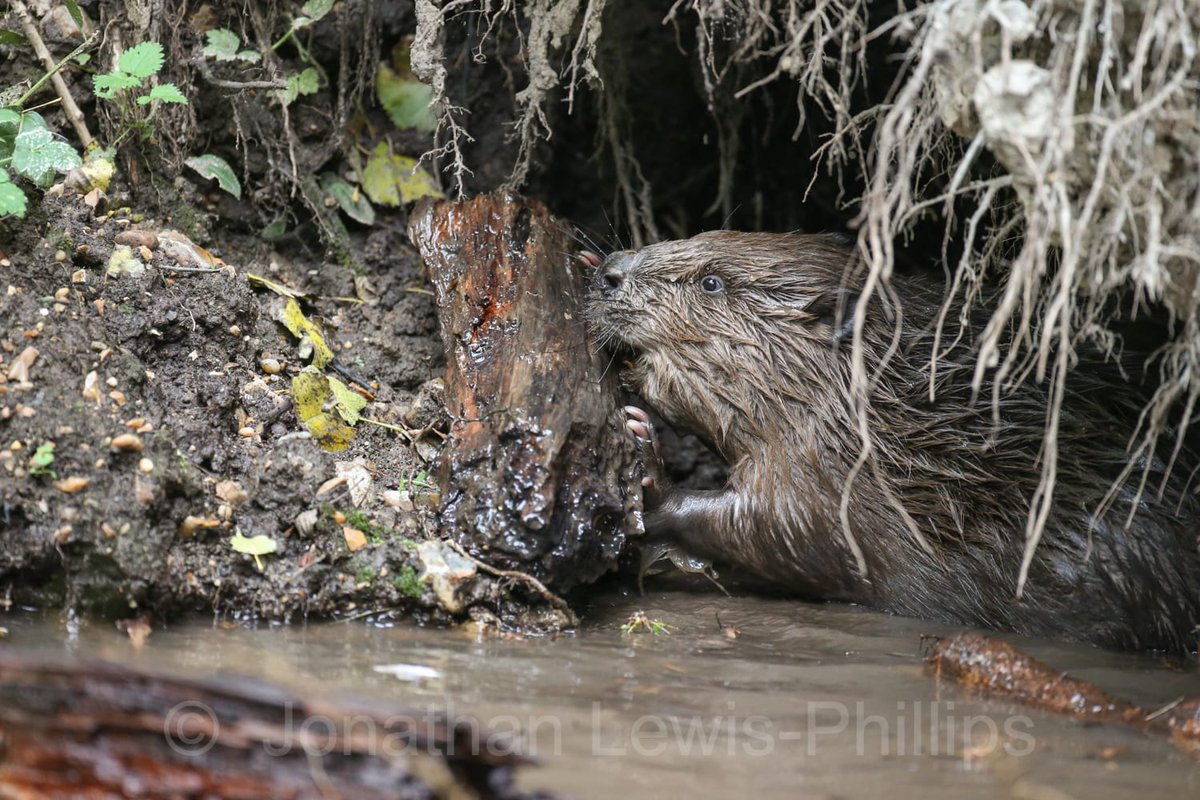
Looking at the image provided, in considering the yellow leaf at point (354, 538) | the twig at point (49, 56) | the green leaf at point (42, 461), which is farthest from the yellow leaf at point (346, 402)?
the twig at point (49, 56)

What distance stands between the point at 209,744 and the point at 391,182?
11.4 feet

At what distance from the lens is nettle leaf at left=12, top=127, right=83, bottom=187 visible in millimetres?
3814

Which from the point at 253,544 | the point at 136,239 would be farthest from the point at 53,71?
the point at 253,544

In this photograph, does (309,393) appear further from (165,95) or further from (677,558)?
(677,558)

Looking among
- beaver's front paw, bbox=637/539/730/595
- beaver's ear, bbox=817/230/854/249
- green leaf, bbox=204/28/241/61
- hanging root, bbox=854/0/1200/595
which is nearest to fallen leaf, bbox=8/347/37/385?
green leaf, bbox=204/28/241/61

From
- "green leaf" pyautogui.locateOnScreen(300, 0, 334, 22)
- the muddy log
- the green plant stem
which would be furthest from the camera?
"green leaf" pyautogui.locateOnScreen(300, 0, 334, 22)

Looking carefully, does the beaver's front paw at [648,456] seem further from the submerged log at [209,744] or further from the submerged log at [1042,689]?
the submerged log at [209,744]

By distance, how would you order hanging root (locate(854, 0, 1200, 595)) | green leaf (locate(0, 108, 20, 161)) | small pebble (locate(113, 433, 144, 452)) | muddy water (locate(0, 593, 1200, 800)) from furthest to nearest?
green leaf (locate(0, 108, 20, 161))
small pebble (locate(113, 433, 144, 452))
hanging root (locate(854, 0, 1200, 595))
muddy water (locate(0, 593, 1200, 800))

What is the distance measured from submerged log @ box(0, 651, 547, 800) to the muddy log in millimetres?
1387

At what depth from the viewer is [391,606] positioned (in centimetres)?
361

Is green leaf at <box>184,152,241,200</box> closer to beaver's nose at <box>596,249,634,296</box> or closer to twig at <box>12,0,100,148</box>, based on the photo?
twig at <box>12,0,100,148</box>

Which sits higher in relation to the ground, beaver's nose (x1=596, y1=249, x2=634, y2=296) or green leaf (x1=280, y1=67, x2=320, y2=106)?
green leaf (x1=280, y1=67, x2=320, y2=106)

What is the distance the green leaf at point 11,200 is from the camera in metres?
3.57

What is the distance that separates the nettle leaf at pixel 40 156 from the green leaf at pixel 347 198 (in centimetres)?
137
